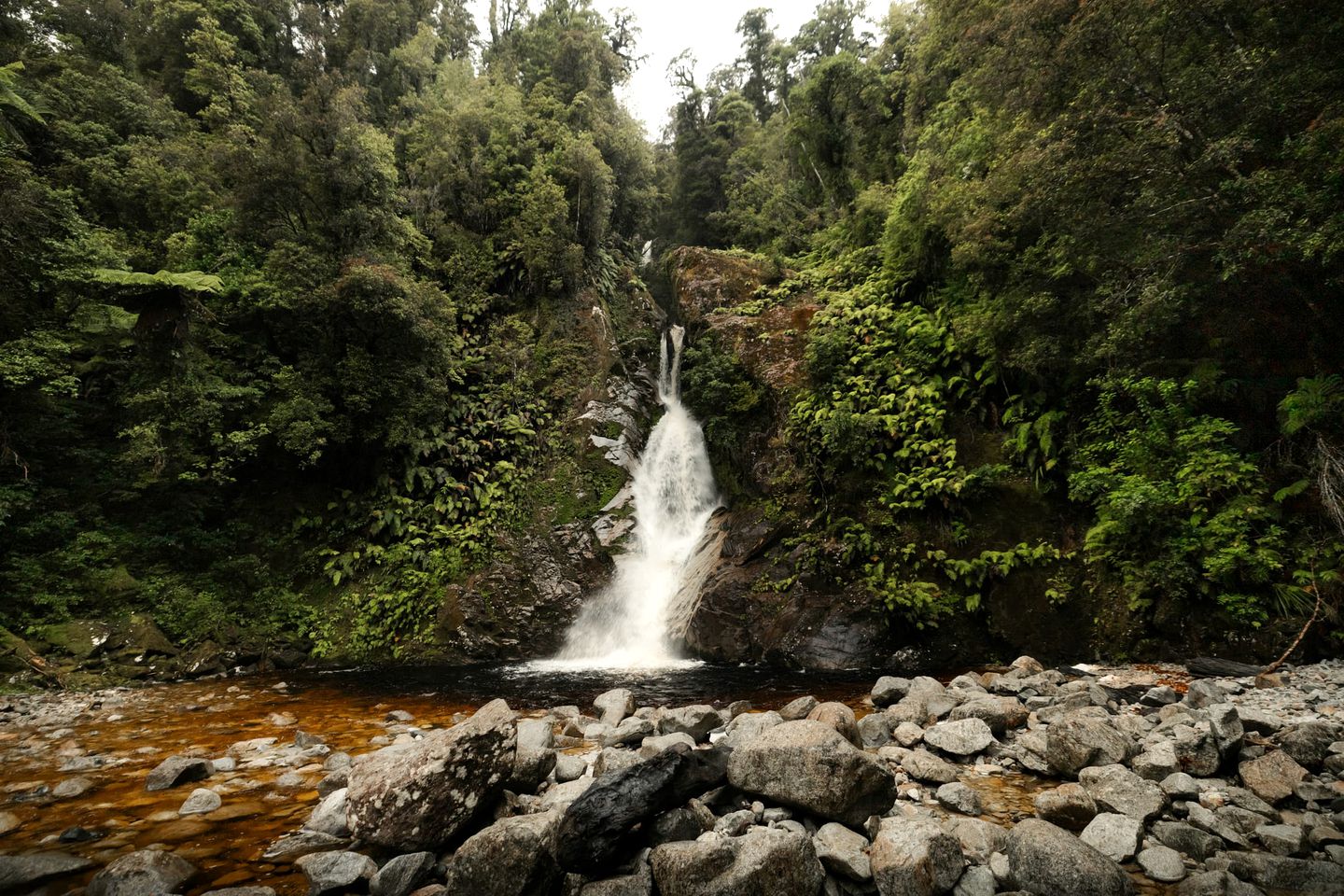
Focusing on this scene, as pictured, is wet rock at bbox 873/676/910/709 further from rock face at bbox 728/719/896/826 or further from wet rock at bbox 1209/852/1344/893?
wet rock at bbox 1209/852/1344/893

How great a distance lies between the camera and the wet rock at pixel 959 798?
3826 mm

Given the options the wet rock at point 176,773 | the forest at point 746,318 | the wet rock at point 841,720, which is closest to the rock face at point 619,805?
the wet rock at point 841,720

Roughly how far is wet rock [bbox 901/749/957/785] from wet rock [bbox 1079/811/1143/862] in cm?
98

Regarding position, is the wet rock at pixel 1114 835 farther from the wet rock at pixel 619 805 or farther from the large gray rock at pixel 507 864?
the large gray rock at pixel 507 864

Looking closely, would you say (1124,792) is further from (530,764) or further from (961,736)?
(530,764)

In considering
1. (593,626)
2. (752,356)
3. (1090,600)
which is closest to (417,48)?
(752,356)

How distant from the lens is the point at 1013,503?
9.16m

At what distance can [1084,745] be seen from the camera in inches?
163

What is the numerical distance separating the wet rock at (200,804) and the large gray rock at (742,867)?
12.2 feet

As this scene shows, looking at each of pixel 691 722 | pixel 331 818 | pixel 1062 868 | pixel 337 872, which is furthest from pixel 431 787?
pixel 1062 868

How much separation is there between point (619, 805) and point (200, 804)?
11.8 feet

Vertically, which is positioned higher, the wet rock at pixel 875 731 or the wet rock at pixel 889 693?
the wet rock at pixel 875 731

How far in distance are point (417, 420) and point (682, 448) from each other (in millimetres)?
7479

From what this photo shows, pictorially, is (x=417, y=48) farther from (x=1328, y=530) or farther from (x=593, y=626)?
(x=1328, y=530)
